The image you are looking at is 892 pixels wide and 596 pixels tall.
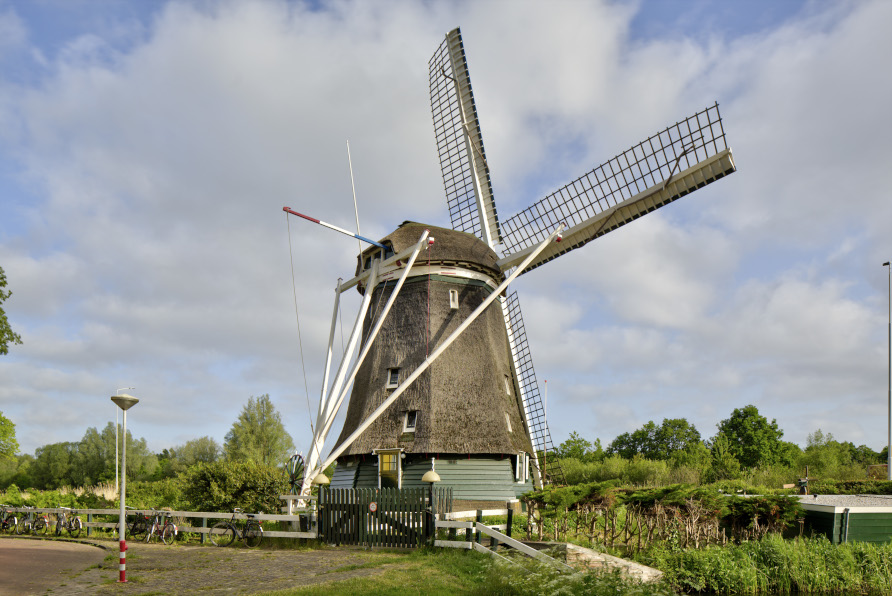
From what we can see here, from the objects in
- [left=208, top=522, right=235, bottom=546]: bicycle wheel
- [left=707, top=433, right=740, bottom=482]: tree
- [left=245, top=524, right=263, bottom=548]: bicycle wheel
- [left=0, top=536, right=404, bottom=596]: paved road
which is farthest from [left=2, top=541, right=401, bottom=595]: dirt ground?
[left=707, top=433, right=740, bottom=482]: tree

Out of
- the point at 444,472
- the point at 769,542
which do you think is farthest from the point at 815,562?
the point at 444,472

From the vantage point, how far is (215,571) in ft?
42.0

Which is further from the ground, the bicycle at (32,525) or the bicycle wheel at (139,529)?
the bicycle at (32,525)

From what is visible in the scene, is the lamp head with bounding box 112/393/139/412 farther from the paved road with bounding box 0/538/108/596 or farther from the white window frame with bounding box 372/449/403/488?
the white window frame with bounding box 372/449/403/488

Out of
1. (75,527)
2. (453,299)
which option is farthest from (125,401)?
(453,299)

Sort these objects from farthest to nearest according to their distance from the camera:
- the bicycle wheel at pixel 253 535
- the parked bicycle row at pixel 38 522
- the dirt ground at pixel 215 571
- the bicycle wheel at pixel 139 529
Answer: the parked bicycle row at pixel 38 522 → the bicycle wheel at pixel 139 529 → the bicycle wheel at pixel 253 535 → the dirt ground at pixel 215 571

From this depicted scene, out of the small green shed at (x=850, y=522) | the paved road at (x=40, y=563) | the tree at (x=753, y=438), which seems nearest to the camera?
the paved road at (x=40, y=563)

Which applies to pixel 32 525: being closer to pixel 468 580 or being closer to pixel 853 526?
pixel 468 580

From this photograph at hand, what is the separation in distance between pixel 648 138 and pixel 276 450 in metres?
32.1

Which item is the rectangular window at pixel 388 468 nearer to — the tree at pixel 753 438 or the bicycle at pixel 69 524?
the bicycle at pixel 69 524

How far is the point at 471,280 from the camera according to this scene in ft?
75.2

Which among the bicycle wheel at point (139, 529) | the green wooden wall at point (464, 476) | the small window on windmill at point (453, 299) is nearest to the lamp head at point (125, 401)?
the bicycle wheel at point (139, 529)

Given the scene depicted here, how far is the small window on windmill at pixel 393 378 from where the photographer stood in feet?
69.7

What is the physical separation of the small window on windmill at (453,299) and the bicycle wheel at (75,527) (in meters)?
12.7
